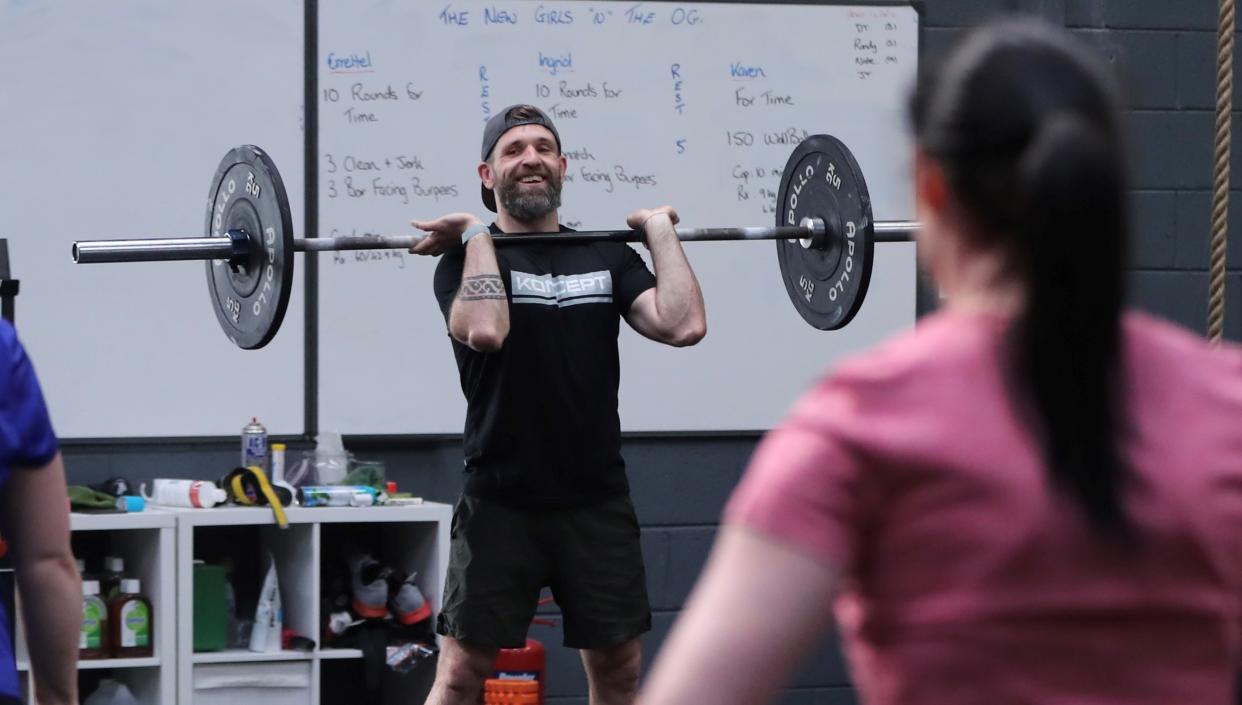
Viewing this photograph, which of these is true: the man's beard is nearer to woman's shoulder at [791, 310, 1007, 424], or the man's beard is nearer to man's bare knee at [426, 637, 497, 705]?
man's bare knee at [426, 637, 497, 705]

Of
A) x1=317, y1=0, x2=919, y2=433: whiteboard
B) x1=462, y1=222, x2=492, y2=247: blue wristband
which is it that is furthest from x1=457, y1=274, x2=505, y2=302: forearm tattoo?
x1=317, y1=0, x2=919, y2=433: whiteboard

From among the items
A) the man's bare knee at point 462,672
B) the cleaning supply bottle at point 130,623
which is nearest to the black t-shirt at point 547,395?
the man's bare knee at point 462,672

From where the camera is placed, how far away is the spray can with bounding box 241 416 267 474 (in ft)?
11.8

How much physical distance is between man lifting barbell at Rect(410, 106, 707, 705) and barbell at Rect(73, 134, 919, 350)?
0.34 feet

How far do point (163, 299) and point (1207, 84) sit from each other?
8.62ft

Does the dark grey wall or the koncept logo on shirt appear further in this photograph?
the dark grey wall

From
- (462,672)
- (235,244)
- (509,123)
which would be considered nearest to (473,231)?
(509,123)

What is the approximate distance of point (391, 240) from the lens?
2.84 metres

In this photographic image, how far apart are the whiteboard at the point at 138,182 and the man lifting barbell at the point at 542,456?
3.25 feet

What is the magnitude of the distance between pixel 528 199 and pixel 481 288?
27cm

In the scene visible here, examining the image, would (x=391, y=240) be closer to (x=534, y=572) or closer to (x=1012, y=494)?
(x=534, y=572)

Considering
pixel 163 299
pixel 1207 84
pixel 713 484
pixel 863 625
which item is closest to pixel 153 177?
pixel 163 299

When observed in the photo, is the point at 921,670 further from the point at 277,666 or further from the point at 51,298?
the point at 51,298

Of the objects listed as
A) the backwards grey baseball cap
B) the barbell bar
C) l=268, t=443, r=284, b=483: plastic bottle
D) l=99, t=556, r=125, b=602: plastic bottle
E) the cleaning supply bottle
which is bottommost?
the cleaning supply bottle
